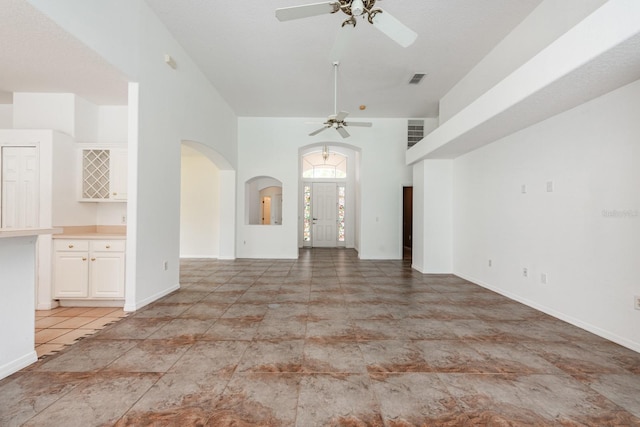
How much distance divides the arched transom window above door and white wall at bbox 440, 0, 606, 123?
234 inches

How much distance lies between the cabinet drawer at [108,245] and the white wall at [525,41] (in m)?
5.57

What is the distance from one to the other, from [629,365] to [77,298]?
18.4 feet

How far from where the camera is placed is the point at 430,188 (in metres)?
6.41

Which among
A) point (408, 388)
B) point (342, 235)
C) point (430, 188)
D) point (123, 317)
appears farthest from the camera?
point (342, 235)

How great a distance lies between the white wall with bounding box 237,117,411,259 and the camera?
26.9 ft

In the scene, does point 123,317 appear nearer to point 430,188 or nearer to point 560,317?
point 560,317

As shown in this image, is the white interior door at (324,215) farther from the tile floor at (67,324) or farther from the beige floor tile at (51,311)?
the beige floor tile at (51,311)

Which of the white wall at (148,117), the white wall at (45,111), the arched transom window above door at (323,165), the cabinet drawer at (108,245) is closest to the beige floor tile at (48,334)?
the white wall at (148,117)

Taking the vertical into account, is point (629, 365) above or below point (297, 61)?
below

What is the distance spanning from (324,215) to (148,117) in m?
7.97

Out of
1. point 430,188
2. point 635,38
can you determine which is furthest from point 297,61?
point 635,38

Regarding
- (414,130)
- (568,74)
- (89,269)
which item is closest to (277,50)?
(568,74)

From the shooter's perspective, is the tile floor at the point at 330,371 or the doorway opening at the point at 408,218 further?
the doorway opening at the point at 408,218

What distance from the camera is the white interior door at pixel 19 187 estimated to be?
3.79m
